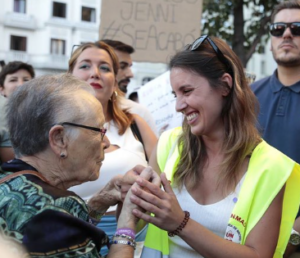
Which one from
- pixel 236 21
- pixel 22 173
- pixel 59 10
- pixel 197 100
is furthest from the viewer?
pixel 59 10

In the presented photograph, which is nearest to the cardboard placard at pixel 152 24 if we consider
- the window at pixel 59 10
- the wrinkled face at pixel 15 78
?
the wrinkled face at pixel 15 78

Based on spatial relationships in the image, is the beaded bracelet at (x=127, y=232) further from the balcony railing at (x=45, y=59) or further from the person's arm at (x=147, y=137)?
the balcony railing at (x=45, y=59)

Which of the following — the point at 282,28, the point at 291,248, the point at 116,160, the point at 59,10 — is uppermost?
the point at 59,10

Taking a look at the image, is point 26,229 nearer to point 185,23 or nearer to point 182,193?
point 182,193

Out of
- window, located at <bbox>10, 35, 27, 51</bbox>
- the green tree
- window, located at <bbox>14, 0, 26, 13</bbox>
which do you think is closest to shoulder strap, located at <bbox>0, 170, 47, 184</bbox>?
the green tree

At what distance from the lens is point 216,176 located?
2293 mm

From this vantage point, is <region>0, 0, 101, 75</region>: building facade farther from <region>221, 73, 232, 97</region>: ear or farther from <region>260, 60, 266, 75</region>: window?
<region>221, 73, 232, 97</region>: ear

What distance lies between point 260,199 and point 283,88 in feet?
4.42

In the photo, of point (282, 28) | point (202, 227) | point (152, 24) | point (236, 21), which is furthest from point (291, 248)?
point (236, 21)

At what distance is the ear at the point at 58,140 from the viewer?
1.82m

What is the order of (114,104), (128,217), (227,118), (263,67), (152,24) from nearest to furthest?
(128,217) < (227,118) < (114,104) < (152,24) < (263,67)

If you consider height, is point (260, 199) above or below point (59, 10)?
below

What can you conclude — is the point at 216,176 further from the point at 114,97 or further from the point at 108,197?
the point at 114,97

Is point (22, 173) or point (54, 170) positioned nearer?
point (22, 173)
